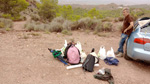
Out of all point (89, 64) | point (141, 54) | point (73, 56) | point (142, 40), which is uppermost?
point (142, 40)

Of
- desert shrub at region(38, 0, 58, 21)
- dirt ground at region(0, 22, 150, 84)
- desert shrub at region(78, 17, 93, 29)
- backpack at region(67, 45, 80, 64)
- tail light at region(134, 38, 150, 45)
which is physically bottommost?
dirt ground at region(0, 22, 150, 84)

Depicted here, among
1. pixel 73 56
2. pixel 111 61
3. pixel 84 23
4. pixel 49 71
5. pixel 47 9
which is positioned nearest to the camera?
pixel 49 71

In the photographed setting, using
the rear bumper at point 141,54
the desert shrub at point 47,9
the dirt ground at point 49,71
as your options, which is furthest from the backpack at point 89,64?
the desert shrub at point 47,9

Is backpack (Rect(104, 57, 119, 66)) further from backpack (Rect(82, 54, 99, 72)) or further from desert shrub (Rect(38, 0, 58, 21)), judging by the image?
desert shrub (Rect(38, 0, 58, 21))

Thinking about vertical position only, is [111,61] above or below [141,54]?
below

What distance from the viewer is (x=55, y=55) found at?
404cm

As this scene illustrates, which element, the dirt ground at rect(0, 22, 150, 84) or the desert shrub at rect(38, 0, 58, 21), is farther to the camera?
the desert shrub at rect(38, 0, 58, 21)

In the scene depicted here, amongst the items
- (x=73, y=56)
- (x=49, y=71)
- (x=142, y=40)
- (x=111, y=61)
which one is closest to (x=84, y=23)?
(x=111, y=61)

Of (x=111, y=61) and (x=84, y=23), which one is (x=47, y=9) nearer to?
(x=84, y=23)

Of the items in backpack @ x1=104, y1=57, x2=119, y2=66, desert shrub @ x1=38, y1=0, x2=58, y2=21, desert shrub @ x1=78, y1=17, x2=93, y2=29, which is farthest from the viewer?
desert shrub @ x1=38, y1=0, x2=58, y2=21

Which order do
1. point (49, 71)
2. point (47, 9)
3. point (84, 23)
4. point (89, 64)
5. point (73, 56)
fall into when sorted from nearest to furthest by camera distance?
point (49, 71) → point (89, 64) → point (73, 56) → point (84, 23) → point (47, 9)

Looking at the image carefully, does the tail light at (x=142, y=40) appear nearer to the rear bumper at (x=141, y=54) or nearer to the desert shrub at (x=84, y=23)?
the rear bumper at (x=141, y=54)

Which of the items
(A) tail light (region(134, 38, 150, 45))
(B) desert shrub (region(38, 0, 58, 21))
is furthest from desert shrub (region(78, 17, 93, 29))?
(B) desert shrub (region(38, 0, 58, 21))

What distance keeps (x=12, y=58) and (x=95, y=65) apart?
2582 mm
